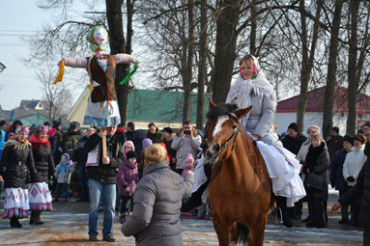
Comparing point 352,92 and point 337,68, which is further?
point 352,92

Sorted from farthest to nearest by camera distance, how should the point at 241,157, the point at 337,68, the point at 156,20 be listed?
the point at 337,68
the point at 156,20
the point at 241,157

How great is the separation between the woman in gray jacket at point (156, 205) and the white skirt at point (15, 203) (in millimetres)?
6158

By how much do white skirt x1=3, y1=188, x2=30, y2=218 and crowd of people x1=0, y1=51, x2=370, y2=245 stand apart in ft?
0.06

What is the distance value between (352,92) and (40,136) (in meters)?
14.7

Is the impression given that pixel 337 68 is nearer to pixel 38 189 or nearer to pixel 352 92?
pixel 352 92

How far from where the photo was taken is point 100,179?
360 inches

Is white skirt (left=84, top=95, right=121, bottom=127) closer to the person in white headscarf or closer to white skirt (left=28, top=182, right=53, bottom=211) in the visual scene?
the person in white headscarf

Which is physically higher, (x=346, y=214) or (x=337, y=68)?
(x=337, y=68)

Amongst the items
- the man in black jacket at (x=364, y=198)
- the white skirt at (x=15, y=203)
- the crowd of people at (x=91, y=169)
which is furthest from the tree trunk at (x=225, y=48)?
the man in black jacket at (x=364, y=198)

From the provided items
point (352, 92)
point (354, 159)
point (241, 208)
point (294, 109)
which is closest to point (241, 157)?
point (241, 208)

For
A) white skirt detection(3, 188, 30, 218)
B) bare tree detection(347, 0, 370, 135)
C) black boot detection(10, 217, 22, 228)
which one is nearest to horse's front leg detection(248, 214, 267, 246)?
white skirt detection(3, 188, 30, 218)

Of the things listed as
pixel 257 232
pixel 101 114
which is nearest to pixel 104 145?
pixel 101 114

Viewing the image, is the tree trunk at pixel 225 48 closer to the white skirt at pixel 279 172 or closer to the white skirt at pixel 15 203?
the white skirt at pixel 15 203

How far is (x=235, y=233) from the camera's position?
7047 mm
